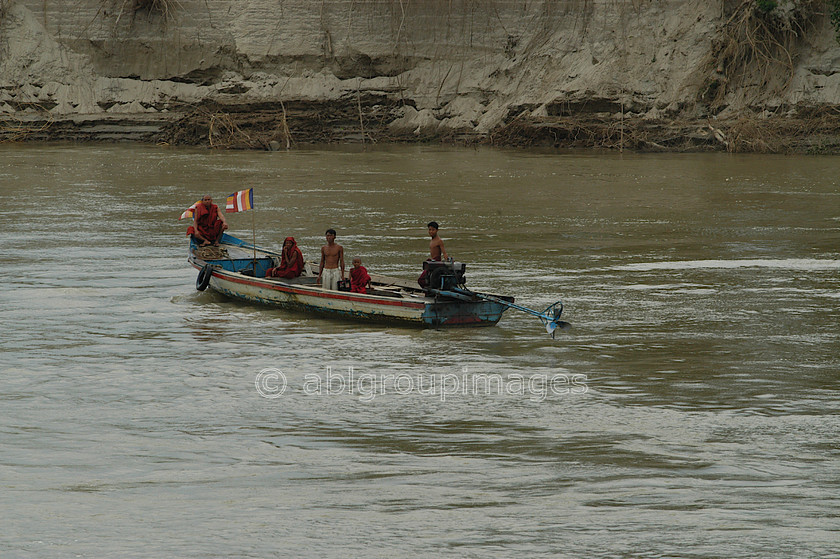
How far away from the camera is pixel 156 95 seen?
3953 centimetres

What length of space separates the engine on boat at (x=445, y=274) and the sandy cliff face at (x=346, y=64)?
79.3 feet

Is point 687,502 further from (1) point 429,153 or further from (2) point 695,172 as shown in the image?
(1) point 429,153

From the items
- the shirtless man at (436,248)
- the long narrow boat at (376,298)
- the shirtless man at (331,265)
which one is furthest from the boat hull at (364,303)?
the shirtless man at (436,248)

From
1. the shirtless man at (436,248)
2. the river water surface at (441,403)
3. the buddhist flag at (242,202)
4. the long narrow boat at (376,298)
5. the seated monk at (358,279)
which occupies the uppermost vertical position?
the buddhist flag at (242,202)

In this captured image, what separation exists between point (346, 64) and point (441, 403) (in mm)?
32160

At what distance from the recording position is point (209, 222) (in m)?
15.9

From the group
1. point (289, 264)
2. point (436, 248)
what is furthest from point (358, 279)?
point (289, 264)

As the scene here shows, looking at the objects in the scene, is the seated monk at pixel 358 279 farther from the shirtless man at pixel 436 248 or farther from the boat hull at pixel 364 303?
the shirtless man at pixel 436 248

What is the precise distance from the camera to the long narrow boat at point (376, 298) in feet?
38.6

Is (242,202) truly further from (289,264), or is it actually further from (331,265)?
(331,265)

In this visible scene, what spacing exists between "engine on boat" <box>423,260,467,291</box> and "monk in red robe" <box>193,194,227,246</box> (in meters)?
4.95

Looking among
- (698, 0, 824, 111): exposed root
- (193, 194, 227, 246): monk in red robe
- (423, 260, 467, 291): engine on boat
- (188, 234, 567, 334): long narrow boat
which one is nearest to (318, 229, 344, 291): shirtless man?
(188, 234, 567, 334): long narrow boat

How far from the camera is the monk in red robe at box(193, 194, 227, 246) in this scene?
15703 mm

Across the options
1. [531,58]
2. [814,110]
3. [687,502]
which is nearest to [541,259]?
[687,502]
